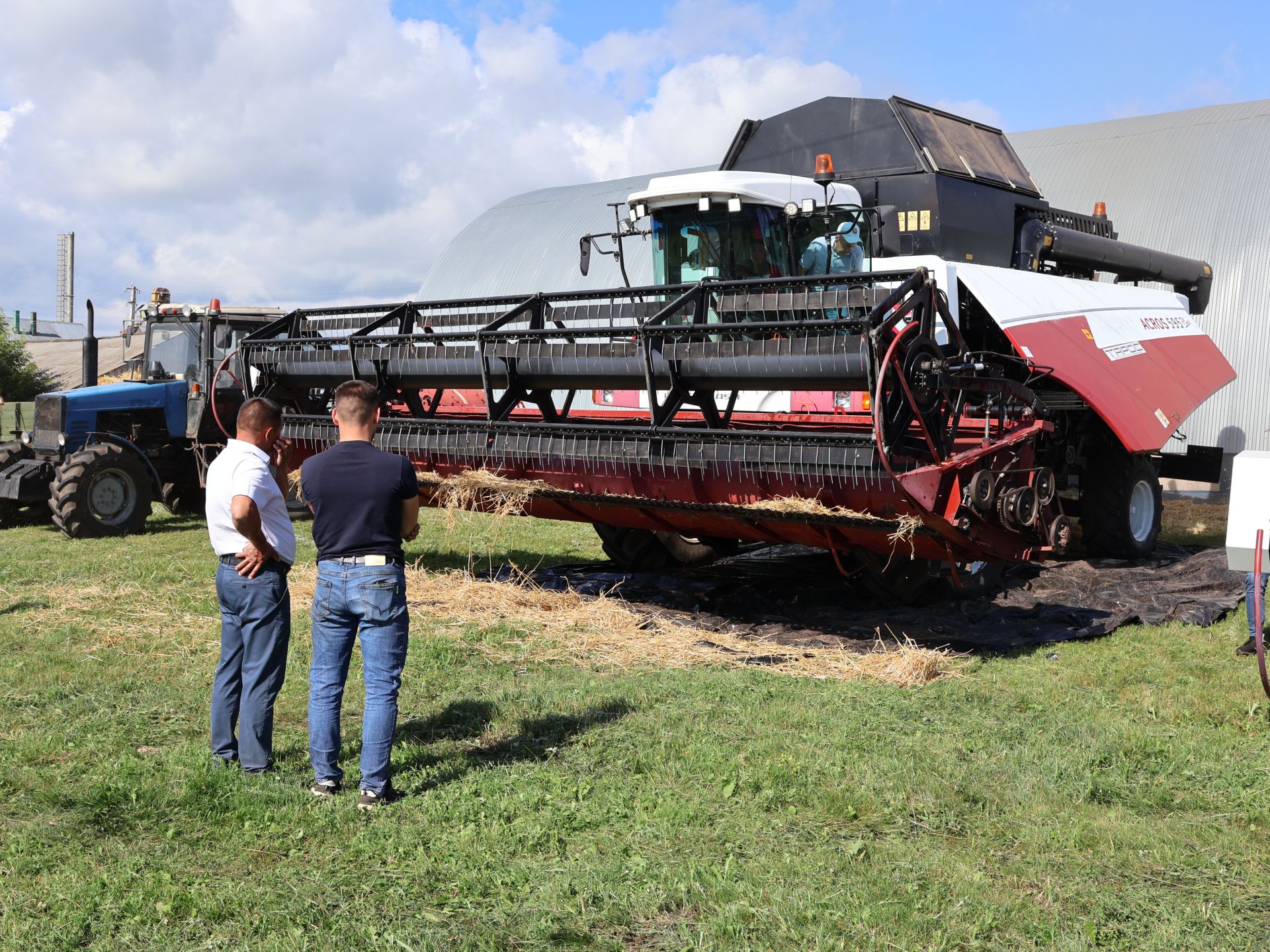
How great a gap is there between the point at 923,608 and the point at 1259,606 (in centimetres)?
257

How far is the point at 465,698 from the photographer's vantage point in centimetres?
557

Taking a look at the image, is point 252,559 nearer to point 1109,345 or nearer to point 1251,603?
point 1251,603

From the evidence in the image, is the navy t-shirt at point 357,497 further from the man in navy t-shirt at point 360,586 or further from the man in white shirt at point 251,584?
the man in white shirt at point 251,584

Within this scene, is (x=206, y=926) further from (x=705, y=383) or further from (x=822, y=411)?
(x=822, y=411)

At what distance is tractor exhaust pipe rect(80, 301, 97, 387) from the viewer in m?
11.6

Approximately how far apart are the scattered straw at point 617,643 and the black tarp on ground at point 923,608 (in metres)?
0.30

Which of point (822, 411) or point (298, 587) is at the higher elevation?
point (822, 411)

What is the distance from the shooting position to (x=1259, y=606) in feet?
17.6

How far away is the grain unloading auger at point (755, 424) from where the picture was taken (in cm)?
590

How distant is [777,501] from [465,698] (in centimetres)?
200

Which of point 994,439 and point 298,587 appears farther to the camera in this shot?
point 298,587

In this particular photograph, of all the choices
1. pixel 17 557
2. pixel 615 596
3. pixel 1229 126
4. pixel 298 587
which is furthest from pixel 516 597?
pixel 1229 126

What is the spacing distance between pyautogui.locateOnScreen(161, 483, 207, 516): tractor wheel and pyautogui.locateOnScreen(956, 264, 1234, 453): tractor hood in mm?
9344

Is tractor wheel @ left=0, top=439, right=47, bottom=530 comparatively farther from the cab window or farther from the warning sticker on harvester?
the warning sticker on harvester
